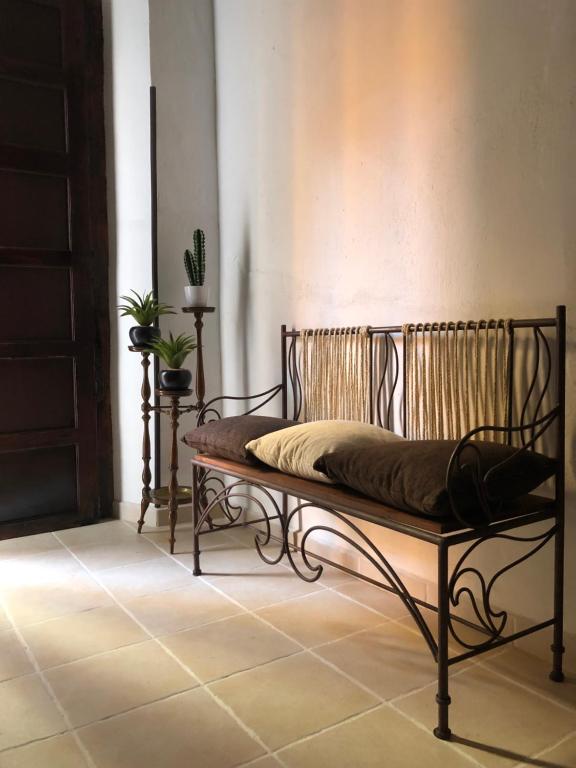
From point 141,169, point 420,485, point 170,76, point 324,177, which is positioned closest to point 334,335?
point 324,177

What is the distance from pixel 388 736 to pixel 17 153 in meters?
3.02

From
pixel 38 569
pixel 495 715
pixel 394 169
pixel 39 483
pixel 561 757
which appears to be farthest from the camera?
pixel 39 483

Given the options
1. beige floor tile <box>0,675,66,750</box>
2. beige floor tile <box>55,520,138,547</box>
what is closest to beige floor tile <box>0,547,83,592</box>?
beige floor tile <box>55,520,138,547</box>

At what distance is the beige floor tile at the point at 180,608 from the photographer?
7.66 ft

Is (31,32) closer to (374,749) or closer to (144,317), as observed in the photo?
(144,317)

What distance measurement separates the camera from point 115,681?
77.0 inches

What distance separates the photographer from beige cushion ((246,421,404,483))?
2.08m

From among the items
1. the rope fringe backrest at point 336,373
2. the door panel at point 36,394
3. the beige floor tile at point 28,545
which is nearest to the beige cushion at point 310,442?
the rope fringe backrest at point 336,373

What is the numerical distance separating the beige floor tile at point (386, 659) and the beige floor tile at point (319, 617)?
0.19 feet

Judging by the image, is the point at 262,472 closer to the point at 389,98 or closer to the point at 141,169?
the point at 389,98

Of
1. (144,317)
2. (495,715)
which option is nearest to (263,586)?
(495,715)

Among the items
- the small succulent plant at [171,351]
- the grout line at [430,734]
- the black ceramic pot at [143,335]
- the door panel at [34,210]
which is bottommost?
the grout line at [430,734]

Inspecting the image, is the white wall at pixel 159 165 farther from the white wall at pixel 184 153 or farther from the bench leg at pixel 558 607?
the bench leg at pixel 558 607

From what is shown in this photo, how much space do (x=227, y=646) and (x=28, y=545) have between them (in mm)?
1499
